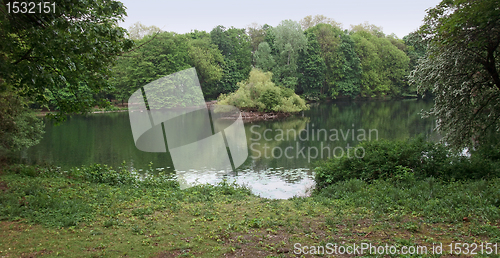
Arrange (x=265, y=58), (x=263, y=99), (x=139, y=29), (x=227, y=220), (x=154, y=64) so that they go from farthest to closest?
(x=139, y=29), (x=265, y=58), (x=154, y=64), (x=263, y=99), (x=227, y=220)

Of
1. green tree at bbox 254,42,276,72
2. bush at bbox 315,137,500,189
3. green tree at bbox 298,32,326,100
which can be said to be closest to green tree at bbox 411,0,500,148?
bush at bbox 315,137,500,189

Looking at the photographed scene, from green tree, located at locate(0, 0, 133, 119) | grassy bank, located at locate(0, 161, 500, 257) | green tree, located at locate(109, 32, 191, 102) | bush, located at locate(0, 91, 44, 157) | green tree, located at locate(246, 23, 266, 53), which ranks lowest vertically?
grassy bank, located at locate(0, 161, 500, 257)

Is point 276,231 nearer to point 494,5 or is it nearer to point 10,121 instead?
point 494,5

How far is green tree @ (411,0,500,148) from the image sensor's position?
945 centimetres

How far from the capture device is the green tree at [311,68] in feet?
193

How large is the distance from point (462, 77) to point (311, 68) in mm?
48936

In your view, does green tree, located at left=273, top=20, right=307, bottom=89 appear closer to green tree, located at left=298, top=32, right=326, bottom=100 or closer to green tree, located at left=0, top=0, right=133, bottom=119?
green tree, located at left=298, top=32, right=326, bottom=100

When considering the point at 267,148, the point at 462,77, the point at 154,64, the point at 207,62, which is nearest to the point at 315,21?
the point at 207,62

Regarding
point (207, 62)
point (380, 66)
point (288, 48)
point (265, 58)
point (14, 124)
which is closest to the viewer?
point (14, 124)

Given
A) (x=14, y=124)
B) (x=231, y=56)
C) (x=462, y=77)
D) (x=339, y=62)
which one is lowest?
(x=14, y=124)

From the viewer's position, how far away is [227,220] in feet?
22.3

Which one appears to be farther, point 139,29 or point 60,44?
point 139,29

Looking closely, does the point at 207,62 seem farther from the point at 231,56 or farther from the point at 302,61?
the point at 302,61

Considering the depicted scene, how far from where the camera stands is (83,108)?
323 inches
